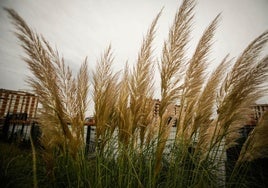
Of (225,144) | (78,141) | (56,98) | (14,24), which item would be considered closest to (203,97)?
(225,144)

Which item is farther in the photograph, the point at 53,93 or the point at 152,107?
the point at 152,107

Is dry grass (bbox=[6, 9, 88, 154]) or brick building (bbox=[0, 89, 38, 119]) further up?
brick building (bbox=[0, 89, 38, 119])

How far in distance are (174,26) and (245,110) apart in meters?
1.14

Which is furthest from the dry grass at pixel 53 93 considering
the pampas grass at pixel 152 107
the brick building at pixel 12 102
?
the brick building at pixel 12 102

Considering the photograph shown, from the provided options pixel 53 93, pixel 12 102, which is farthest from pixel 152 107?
pixel 12 102

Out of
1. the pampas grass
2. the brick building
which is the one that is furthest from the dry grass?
the brick building

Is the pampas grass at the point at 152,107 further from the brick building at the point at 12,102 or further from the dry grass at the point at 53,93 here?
the brick building at the point at 12,102

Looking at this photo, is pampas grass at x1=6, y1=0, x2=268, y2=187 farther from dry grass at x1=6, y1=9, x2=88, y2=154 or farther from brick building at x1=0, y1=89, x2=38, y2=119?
brick building at x1=0, y1=89, x2=38, y2=119

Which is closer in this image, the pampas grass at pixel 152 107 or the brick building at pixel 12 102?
the pampas grass at pixel 152 107

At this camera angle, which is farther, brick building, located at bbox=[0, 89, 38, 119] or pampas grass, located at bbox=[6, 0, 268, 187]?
brick building, located at bbox=[0, 89, 38, 119]

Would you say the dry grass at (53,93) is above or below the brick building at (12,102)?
below

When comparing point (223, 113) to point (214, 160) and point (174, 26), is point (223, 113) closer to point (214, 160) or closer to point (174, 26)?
point (214, 160)

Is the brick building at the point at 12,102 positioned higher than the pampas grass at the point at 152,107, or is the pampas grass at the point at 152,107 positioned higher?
the brick building at the point at 12,102

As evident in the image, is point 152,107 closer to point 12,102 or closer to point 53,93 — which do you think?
point 53,93
